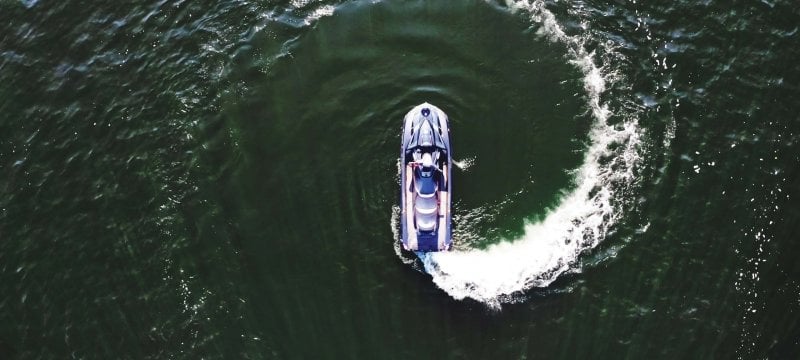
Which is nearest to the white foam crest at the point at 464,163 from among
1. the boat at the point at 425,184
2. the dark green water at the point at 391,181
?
the dark green water at the point at 391,181

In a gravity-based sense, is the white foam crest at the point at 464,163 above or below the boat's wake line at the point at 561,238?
above

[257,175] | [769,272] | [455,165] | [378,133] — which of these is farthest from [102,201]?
[769,272]

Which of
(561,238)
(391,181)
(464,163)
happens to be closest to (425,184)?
(391,181)

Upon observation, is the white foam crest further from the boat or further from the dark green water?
the boat

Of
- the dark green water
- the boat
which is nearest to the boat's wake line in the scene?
the dark green water

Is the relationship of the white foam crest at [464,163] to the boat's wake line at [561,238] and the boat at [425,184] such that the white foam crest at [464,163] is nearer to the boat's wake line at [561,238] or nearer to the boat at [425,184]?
the boat at [425,184]

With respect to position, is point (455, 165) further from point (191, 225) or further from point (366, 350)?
point (191, 225)

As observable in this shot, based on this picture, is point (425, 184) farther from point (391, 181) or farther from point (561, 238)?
point (561, 238)
